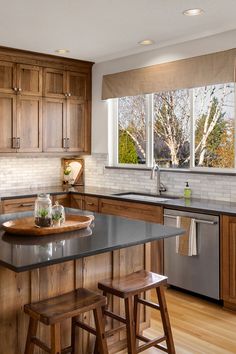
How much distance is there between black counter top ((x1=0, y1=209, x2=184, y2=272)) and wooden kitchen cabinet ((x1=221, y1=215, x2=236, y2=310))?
40.7 inches

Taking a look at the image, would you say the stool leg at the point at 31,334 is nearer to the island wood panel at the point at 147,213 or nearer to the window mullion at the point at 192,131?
the island wood panel at the point at 147,213

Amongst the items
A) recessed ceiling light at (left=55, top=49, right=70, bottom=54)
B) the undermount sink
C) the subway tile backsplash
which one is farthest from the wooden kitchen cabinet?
recessed ceiling light at (left=55, top=49, right=70, bottom=54)

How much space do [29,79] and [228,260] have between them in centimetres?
330

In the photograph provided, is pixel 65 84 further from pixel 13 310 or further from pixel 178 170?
pixel 13 310

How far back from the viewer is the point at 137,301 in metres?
2.92

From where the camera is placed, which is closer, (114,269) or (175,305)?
(114,269)

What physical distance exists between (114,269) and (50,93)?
330cm

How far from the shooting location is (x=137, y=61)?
209 inches

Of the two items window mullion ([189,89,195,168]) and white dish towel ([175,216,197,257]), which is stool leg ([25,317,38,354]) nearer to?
white dish towel ([175,216,197,257])

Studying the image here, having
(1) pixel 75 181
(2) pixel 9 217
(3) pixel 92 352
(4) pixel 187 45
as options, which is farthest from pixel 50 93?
(3) pixel 92 352

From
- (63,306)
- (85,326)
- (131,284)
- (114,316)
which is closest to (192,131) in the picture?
(131,284)

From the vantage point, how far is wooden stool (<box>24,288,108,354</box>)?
2234mm

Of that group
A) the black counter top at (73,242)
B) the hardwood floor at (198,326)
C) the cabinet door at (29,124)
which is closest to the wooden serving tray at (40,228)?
the black counter top at (73,242)

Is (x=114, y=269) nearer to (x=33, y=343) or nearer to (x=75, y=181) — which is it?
(x=33, y=343)
